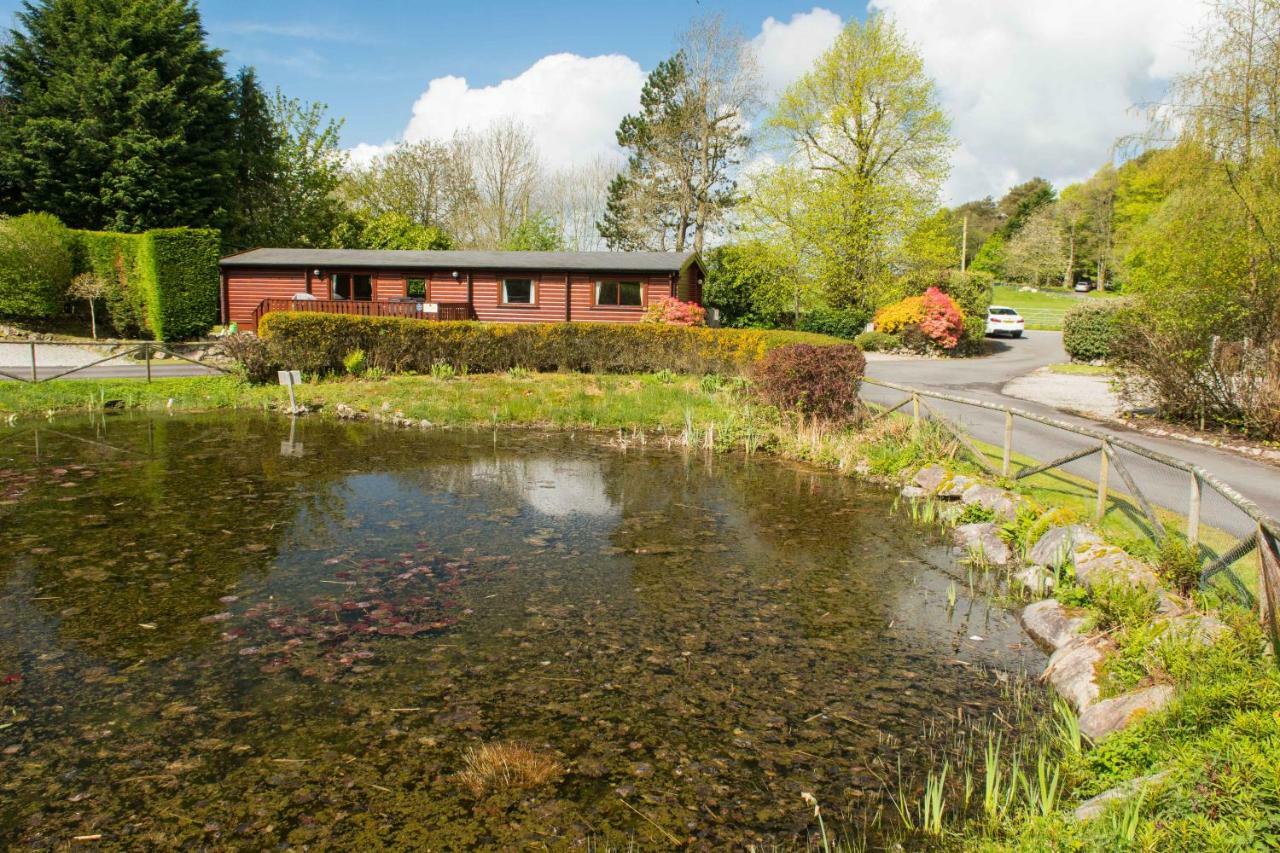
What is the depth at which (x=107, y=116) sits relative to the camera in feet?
112

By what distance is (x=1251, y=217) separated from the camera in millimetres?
13039

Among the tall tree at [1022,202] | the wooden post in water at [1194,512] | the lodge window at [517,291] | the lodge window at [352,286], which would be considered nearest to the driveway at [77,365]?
the lodge window at [352,286]

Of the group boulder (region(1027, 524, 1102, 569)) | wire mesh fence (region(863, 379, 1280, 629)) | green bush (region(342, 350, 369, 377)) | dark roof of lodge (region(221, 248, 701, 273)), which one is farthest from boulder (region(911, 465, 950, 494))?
dark roof of lodge (region(221, 248, 701, 273))

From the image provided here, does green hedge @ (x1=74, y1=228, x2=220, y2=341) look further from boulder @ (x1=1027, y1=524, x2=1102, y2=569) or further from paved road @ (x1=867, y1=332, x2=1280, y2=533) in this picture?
boulder @ (x1=1027, y1=524, x2=1102, y2=569)

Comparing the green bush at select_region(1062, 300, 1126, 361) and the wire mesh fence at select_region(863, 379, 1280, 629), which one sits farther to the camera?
the green bush at select_region(1062, 300, 1126, 361)

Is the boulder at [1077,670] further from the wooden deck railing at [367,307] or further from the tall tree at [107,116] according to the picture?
the tall tree at [107,116]

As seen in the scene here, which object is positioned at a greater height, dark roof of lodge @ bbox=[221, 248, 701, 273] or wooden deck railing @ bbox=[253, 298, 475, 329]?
dark roof of lodge @ bbox=[221, 248, 701, 273]

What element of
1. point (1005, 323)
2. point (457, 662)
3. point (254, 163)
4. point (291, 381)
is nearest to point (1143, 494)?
point (457, 662)

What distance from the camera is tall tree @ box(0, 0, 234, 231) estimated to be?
33.3 metres

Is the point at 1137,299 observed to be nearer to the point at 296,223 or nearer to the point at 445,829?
the point at 445,829

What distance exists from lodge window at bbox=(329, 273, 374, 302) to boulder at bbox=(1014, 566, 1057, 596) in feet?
99.0

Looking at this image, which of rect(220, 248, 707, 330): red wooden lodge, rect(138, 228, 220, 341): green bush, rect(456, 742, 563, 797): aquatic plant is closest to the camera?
rect(456, 742, 563, 797): aquatic plant

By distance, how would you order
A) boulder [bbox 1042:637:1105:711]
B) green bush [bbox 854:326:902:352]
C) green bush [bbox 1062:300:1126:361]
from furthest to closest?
green bush [bbox 854:326:902:352] < green bush [bbox 1062:300:1126:361] < boulder [bbox 1042:637:1105:711]

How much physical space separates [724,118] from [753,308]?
13.3 metres
